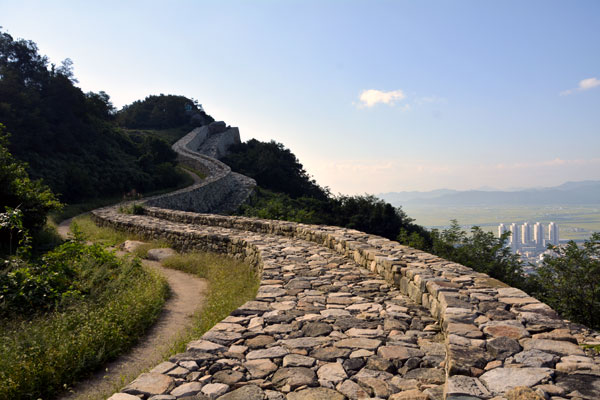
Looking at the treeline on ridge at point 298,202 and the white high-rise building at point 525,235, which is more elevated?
the treeline on ridge at point 298,202

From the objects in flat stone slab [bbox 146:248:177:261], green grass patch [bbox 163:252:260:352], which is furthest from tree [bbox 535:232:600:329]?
flat stone slab [bbox 146:248:177:261]

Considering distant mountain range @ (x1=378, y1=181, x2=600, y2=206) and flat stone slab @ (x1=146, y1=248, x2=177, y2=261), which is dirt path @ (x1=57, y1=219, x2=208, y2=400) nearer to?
flat stone slab @ (x1=146, y1=248, x2=177, y2=261)

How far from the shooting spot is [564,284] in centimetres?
738

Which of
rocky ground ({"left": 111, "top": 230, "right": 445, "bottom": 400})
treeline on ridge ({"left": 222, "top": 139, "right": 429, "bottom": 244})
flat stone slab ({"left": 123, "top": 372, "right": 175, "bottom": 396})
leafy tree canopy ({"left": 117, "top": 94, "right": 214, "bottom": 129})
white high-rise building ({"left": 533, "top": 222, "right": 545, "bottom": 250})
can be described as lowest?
white high-rise building ({"left": 533, "top": 222, "right": 545, "bottom": 250})

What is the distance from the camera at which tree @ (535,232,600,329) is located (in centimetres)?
698

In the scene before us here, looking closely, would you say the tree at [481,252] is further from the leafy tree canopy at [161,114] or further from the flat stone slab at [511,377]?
the leafy tree canopy at [161,114]

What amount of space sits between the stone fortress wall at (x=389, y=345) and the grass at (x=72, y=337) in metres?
1.56

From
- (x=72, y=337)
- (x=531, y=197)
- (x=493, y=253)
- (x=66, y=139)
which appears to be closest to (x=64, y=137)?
(x=66, y=139)

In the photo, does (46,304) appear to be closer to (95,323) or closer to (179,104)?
(95,323)

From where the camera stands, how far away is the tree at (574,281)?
698cm

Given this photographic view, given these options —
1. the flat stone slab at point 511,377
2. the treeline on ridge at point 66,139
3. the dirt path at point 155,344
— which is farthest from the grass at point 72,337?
the treeline on ridge at point 66,139

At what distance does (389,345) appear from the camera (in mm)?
3516

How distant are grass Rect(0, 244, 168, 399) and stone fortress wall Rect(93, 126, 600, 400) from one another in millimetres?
1559

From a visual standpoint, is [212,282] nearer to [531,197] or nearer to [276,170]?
[276,170]
